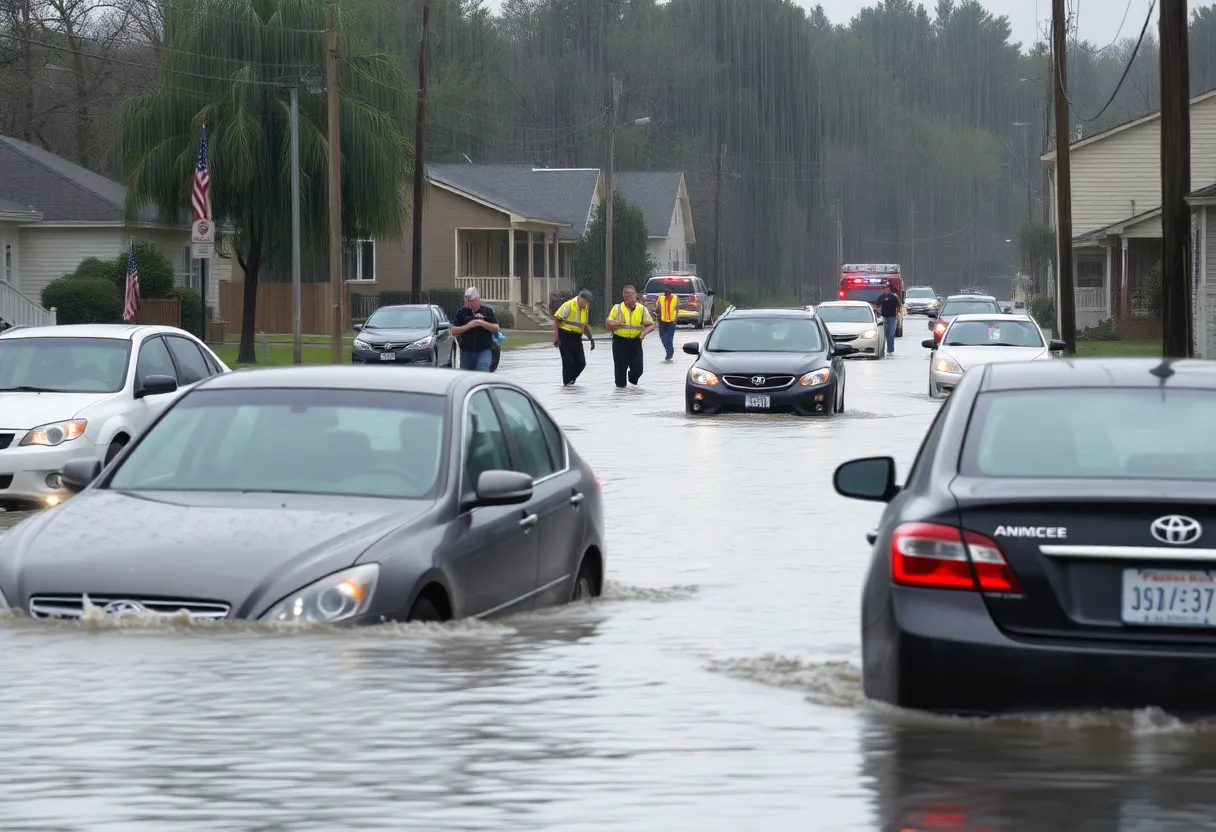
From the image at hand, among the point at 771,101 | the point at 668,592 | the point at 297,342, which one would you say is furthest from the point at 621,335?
the point at 771,101

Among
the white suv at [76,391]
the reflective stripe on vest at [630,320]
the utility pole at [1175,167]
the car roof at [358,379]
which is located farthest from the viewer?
the reflective stripe on vest at [630,320]

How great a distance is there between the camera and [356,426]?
9.43m

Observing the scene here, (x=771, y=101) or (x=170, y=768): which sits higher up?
(x=771, y=101)

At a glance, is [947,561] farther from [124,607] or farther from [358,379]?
[358,379]

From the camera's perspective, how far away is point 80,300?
50438mm

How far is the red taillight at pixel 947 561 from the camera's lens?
643cm

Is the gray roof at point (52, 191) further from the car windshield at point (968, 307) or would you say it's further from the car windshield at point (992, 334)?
the car windshield at point (992, 334)

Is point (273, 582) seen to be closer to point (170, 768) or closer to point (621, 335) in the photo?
point (170, 768)

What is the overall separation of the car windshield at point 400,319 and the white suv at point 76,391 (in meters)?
25.0

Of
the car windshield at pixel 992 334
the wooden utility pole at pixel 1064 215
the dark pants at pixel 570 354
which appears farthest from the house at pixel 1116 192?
the dark pants at pixel 570 354

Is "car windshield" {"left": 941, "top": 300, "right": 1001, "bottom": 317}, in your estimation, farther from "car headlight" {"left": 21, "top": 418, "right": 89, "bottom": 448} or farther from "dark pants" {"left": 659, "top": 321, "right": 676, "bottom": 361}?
"car headlight" {"left": 21, "top": 418, "right": 89, "bottom": 448}

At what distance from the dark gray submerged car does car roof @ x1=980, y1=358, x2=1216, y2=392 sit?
89.8 inches

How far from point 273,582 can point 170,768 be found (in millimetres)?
1793

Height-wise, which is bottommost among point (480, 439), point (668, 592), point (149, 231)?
point (668, 592)
